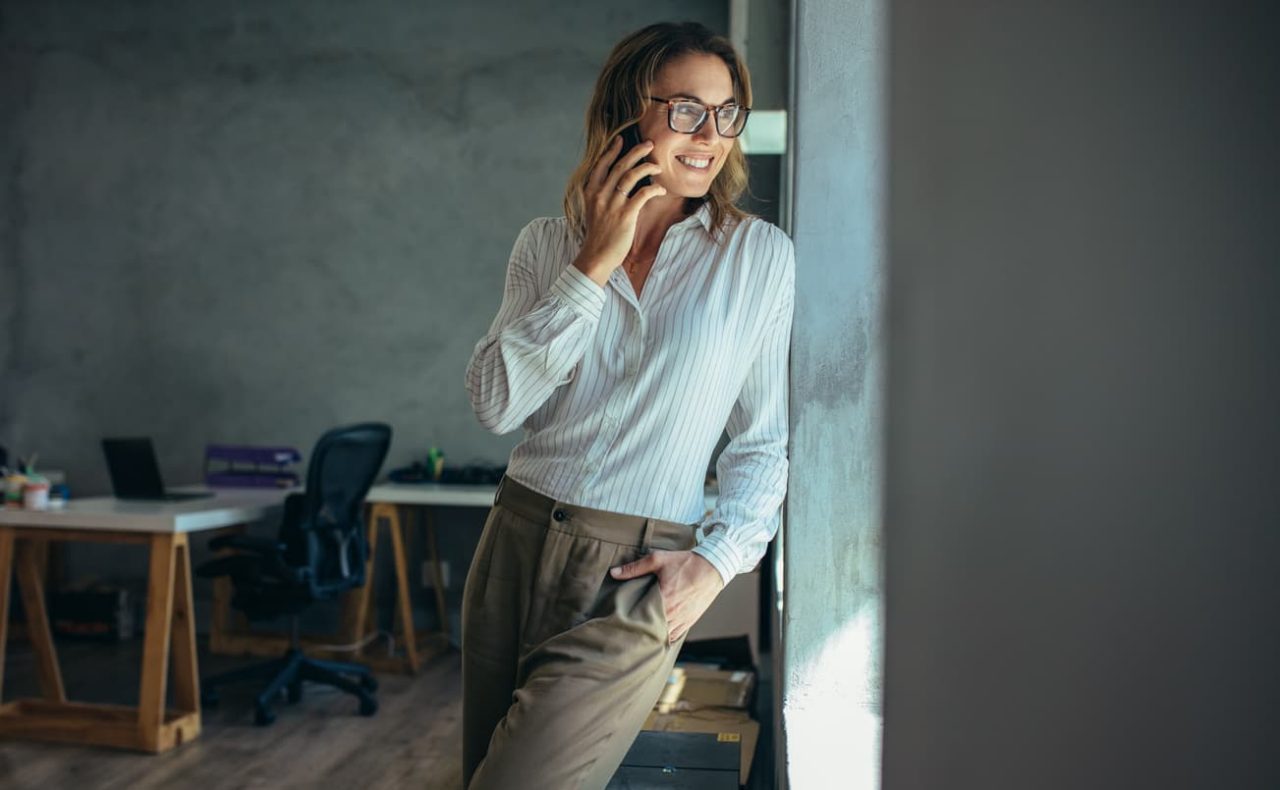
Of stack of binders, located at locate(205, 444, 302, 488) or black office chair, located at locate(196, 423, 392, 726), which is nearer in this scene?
black office chair, located at locate(196, 423, 392, 726)

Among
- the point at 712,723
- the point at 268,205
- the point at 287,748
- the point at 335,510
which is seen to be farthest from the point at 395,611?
the point at 712,723

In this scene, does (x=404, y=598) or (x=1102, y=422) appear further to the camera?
(x=404, y=598)

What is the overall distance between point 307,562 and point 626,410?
10.4 ft

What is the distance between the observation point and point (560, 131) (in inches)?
220

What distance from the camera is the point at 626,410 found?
1.33 meters

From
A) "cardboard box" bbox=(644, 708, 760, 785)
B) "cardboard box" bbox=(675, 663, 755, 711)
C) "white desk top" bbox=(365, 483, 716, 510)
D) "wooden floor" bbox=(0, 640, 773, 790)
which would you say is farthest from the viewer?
"white desk top" bbox=(365, 483, 716, 510)

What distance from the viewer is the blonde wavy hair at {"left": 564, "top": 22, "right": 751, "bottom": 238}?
4.51ft

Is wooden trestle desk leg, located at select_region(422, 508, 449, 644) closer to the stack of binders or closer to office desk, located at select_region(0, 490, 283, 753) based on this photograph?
the stack of binders

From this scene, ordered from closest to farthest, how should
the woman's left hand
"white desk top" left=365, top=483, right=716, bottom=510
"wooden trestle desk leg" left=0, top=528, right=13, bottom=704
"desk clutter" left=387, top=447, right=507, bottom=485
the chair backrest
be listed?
the woman's left hand < "wooden trestle desk leg" left=0, top=528, right=13, bottom=704 < the chair backrest < "white desk top" left=365, top=483, right=716, bottom=510 < "desk clutter" left=387, top=447, right=507, bottom=485

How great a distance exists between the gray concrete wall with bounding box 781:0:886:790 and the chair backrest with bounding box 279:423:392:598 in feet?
8.75

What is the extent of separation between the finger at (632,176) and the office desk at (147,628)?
2.84 m

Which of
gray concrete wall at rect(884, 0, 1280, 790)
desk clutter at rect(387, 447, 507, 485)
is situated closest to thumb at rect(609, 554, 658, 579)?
gray concrete wall at rect(884, 0, 1280, 790)

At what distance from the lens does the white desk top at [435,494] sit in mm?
4707

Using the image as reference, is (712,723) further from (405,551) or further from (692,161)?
(405,551)
